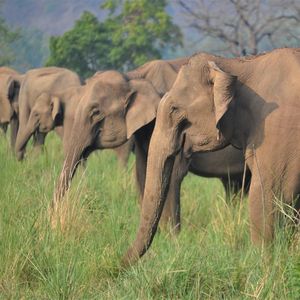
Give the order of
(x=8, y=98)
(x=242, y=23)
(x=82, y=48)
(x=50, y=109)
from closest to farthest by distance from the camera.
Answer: (x=50, y=109) < (x=8, y=98) < (x=242, y=23) < (x=82, y=48)

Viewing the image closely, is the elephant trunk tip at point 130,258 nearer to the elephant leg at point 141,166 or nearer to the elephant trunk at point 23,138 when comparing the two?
the elephant leg at point 141,166

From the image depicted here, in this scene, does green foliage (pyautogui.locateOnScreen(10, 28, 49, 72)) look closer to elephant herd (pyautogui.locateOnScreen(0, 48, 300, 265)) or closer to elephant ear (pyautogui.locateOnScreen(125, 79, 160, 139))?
elephant ear (pyautogui.locateOnScreen(125, 79, 160, 139))

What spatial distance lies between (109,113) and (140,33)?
31.1 metres

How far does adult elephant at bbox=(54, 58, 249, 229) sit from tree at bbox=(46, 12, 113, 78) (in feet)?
94.6

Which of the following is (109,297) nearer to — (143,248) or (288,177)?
(143,248)

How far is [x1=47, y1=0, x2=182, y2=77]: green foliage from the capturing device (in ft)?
125

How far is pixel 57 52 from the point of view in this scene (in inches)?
1474

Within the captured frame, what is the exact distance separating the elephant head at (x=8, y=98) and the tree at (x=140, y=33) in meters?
21.1

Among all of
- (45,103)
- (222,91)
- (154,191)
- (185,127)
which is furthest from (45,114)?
(222,91)

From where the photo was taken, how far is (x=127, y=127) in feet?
26.2

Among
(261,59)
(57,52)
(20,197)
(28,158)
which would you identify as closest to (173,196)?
(20,197)

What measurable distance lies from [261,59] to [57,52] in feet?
105

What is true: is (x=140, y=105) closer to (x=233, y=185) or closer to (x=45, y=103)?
(x=233, y=185)

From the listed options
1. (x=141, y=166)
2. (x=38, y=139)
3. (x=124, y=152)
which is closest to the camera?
(x=141, y=166)
